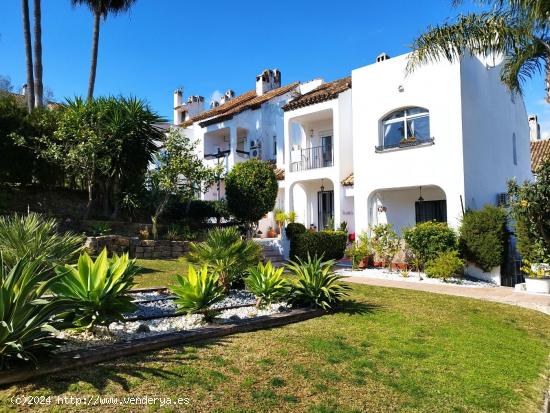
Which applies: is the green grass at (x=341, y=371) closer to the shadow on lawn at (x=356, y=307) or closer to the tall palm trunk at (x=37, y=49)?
the shadow on lawn at (x=356, y=307)

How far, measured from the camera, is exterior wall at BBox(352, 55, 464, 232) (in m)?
16.2

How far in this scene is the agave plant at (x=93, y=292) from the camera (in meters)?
5.38

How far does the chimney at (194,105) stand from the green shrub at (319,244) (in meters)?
26.8

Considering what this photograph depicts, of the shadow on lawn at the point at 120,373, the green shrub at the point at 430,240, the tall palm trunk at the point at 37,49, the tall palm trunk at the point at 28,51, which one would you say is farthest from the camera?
the tall palm trunk at the point at 37,49

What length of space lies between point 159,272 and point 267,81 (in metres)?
24.9

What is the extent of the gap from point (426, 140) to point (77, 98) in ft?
47.7

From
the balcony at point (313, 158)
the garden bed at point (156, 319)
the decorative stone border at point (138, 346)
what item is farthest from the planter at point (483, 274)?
the decorative stone border at point (138, 346)

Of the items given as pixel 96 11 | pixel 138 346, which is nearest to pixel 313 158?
pixel 96 11

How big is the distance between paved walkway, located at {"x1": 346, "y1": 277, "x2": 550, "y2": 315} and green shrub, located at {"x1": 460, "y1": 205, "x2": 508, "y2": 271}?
133cm

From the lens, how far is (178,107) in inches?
1635

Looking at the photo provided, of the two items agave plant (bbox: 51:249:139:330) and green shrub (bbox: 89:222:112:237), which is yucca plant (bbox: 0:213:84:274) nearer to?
agave plant (bbox: 51:249:139:330)

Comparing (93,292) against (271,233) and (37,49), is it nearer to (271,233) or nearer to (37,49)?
(271,233)

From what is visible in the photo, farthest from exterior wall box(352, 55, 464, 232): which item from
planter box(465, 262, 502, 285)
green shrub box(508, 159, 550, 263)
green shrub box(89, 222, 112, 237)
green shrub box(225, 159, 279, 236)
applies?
green shrub box(89, 222, 112, 237)

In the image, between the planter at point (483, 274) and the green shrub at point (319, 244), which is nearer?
the planter at point (483, 274)
